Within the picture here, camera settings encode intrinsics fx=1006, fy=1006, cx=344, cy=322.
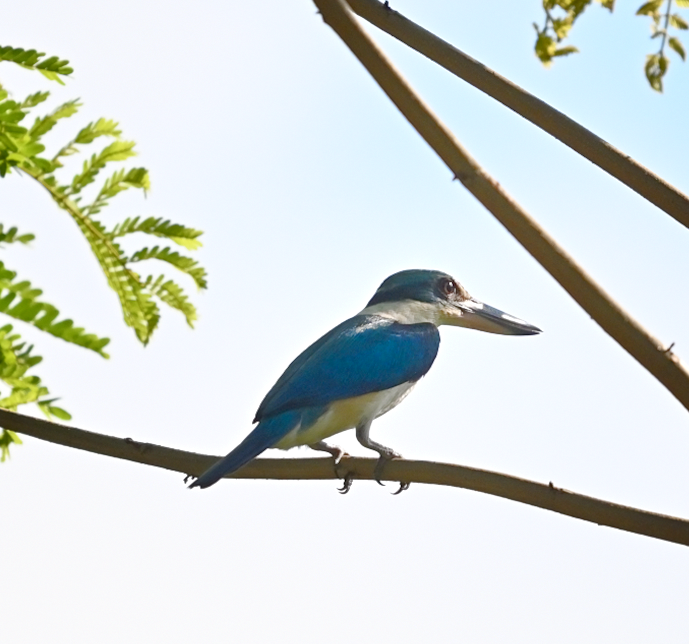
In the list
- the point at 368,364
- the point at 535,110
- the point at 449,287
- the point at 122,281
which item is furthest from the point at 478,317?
the point at 122,281

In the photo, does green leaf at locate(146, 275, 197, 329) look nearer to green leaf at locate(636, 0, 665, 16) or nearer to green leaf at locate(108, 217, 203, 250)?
green leaf at locate(108, 217, 203, 250)

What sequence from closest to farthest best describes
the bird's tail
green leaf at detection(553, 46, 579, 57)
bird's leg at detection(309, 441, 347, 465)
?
green leaf at detection(553, 46, 579, 57) → the bird's tail → bird's leg at detection(309, 441, 347, 465)

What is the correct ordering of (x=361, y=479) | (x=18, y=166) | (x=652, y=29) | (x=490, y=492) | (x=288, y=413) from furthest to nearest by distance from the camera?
1. (x=288, y=413)
2. (x=361, y=479)
3. (x=652, y=29)
4. (x=490, y=492)
5. (x=18, y=166)

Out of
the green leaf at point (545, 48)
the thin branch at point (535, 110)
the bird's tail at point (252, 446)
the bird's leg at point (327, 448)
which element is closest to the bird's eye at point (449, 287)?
the bird's leg at point (327, 448)

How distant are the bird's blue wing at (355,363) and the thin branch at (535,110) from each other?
193 cm

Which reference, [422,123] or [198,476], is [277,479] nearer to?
[198,476]

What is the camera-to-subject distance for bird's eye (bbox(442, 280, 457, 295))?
5145 millimetres

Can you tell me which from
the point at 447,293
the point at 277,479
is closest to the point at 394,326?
the point at 447,293

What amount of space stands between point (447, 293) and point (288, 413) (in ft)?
4.54

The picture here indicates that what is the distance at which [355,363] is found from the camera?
4.36 m

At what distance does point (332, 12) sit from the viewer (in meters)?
2.41

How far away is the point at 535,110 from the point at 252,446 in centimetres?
179

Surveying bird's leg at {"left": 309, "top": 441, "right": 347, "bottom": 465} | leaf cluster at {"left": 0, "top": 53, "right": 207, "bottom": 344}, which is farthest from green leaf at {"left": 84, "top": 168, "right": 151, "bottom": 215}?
bird's leg at {"left": 309, "top": 441, "right": 347, "bottom": 465}

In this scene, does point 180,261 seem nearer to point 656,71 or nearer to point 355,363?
point 656,71
